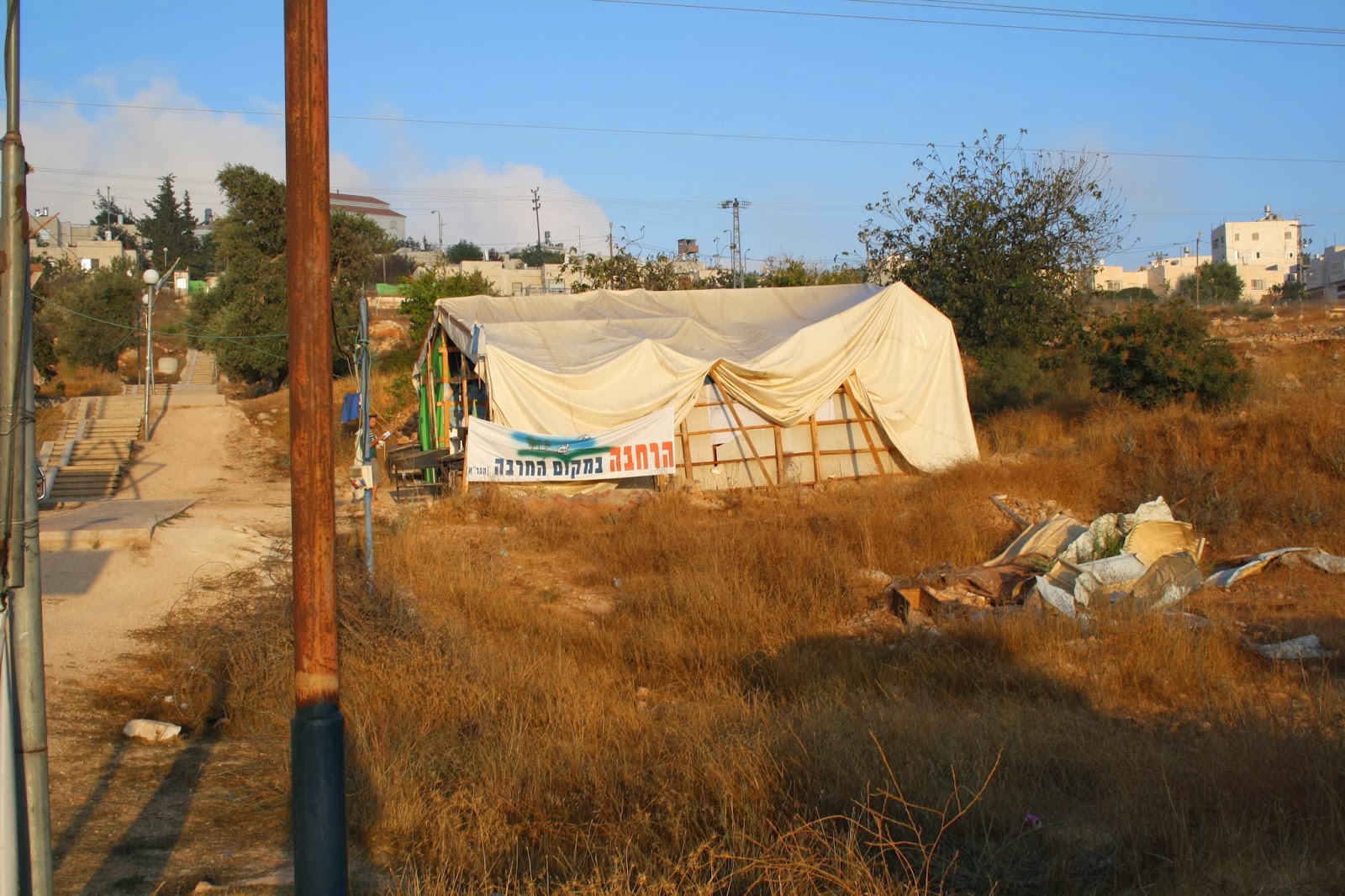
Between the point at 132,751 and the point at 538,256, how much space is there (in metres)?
78.8

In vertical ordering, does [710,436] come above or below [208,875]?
above

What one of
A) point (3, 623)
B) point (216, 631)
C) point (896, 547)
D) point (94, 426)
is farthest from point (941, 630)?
point (94, 426)

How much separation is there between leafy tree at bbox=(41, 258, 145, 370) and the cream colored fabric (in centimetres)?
2831

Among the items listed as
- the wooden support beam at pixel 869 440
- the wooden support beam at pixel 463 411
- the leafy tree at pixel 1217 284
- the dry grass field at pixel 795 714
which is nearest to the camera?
the dry grass field at pixel 795 714

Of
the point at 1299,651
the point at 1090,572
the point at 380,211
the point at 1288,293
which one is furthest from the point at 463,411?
the point at 380,211

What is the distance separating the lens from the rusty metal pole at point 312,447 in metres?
3.99

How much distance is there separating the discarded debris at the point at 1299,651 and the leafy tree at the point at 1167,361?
401 inches

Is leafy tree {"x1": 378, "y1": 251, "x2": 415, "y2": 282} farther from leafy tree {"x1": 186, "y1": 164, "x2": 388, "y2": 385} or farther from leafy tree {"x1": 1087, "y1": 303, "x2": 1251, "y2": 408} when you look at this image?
leafy tree {"x1": 1087, "y1": 303, "x2": 1251, "y2": 408}

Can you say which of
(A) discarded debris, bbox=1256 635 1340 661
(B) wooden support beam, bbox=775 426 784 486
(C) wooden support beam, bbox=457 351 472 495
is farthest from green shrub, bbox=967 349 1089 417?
(A) discarded debris, bbox=1256 635 1340 661

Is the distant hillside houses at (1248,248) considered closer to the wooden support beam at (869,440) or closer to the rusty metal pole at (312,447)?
the wooden support beam at (869,440)

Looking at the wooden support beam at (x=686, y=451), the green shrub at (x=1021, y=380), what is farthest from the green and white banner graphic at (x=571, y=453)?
the green shrub at (x=1021, y=380)

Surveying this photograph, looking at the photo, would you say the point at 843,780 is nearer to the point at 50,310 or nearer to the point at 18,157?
the point at 18,157

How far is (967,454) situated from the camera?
→ 18.7 meters

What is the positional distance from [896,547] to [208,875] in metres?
8.95
